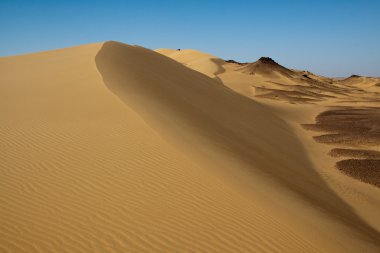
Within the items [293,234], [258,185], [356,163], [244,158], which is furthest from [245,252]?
[356,163]

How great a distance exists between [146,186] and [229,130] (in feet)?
23.6

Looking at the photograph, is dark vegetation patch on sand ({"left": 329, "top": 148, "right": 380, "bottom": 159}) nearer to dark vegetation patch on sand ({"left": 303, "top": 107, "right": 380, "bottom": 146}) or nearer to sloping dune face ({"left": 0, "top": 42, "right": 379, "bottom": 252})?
dark vegetation patch on sand ({"left": 303, "top": 107, "right": 380, "bottom": 146})

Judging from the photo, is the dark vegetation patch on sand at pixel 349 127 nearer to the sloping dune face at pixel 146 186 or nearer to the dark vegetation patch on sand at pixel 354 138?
the dark vegetation patch on sand at pixel 354 138

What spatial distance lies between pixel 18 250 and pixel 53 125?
205 inches

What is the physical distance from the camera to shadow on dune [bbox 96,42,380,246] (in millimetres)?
8328

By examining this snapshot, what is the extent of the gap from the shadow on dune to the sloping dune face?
7 centimetres

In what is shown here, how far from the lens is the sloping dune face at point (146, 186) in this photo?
4590mm

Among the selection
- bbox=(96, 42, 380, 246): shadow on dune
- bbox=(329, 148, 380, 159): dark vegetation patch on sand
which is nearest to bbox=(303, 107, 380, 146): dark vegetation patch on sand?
bbox=(329, 148, 380, 159): dark vegetation patch on sand

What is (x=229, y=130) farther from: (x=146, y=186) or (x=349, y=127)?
(x=349, y=127)

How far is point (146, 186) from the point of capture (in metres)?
5.87

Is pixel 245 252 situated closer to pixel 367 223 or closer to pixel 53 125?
pixel 367 223

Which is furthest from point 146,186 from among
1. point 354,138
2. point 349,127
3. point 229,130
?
point 349,127

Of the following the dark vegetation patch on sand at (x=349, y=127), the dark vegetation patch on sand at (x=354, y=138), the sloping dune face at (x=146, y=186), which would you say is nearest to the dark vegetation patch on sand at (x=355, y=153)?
the dark vegetation patch on sand at (x=354, y=138)

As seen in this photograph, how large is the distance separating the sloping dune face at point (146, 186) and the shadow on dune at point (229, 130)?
75 millimetres
